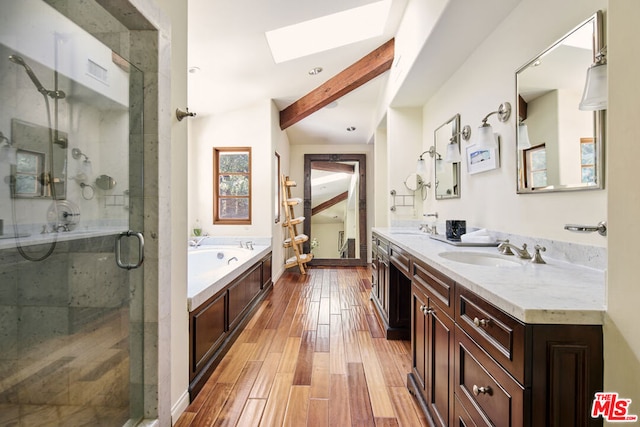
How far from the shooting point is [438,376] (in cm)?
131

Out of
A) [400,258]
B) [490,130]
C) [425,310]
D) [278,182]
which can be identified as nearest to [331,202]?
[278,182]

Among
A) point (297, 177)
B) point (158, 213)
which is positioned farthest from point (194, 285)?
point (297, 177)

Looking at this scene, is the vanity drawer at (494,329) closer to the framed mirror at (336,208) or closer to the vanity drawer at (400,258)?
the vanity drawer at (400,258)

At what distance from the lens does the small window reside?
13.4 feet

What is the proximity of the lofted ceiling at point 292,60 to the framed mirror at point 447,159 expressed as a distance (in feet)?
1.59

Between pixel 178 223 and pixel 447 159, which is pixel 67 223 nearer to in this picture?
pixel 178 223

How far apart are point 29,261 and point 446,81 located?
3312mm

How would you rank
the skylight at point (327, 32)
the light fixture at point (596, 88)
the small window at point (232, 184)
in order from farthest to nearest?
the small window at point (232, 184) < the skylight at point (327, 32) < the light fixture at point (596, 88)

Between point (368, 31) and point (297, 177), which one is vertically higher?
point (368, 31)

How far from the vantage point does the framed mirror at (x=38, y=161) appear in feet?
3.92

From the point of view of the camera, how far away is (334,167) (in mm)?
6117

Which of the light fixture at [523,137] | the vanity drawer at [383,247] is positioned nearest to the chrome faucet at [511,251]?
the light fixture at [523,137]

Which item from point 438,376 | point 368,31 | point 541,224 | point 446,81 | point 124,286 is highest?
point 368,31

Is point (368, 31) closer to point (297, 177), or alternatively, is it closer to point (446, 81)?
point (446, 81)
